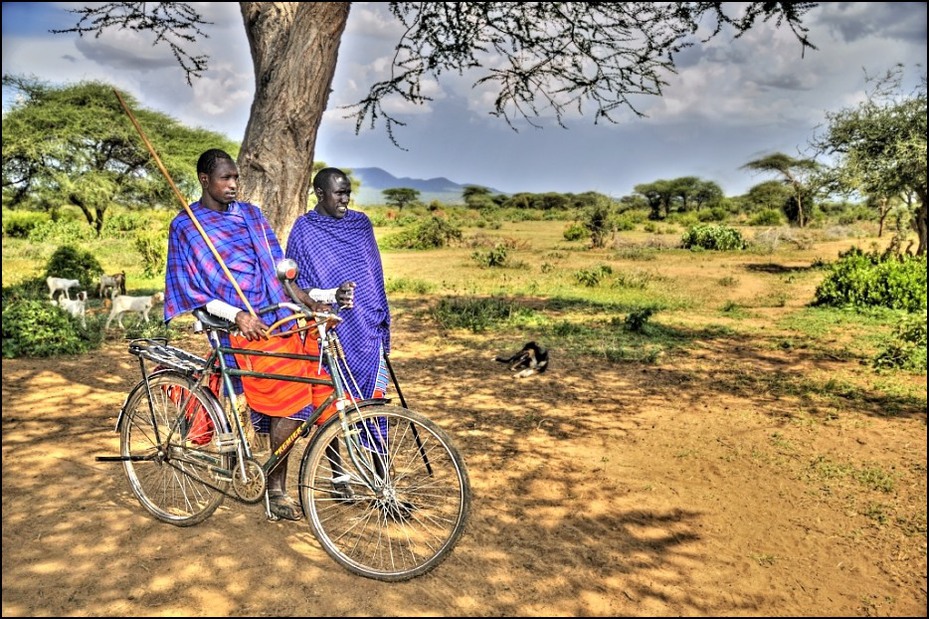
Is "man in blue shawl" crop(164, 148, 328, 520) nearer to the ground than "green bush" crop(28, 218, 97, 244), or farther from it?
nearer to the ground

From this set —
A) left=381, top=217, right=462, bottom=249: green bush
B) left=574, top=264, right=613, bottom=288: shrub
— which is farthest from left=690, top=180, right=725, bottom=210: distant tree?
left=574, top=264, right=613, bottom=288: shrub

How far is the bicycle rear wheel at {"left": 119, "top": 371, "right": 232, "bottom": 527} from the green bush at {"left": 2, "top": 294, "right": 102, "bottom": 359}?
14.1 feet

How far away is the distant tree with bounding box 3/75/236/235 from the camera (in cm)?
2203

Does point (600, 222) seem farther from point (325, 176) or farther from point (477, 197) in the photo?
point (477, 197)

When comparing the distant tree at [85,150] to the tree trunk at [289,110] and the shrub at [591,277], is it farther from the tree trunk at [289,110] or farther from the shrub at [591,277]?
the tree trunk at [289,110]

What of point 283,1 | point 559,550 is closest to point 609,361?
point 559,550

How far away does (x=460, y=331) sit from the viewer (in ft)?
31.5

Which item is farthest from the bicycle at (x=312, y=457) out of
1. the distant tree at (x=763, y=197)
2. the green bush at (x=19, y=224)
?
the distant tree at (x=763, y=197)

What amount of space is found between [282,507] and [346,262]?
1.33 metres

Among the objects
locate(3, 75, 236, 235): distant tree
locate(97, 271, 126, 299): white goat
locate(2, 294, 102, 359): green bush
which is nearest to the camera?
locate(2, 294, 102, 359): green bush

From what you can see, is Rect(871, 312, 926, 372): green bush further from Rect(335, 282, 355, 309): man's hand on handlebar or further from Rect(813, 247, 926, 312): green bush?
Rect(335, 282, 355, 309): man's hand on handlebar

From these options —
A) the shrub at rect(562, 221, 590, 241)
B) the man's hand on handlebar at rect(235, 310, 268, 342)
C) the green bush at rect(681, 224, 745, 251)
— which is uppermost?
the shrub at rect(562, 221, 590, 241)

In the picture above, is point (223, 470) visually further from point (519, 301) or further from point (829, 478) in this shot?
point (519, 301)

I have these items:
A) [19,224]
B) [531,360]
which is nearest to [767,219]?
[531,360]
